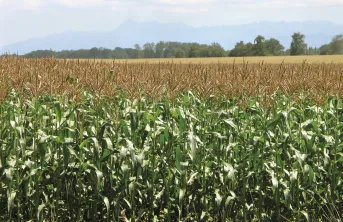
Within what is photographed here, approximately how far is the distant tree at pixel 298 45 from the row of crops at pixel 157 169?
108368 mm

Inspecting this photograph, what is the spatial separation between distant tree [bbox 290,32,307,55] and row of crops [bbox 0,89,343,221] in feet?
356

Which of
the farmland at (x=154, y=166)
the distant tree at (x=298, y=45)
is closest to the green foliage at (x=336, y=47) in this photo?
the distant tree at (x=298, y=45)

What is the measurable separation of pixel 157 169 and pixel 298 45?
11256 centimetres

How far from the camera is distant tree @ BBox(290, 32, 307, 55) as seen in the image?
11114cm

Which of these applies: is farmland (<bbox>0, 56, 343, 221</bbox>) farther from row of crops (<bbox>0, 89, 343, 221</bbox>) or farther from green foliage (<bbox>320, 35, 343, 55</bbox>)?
green foliage (<bbox>320, 35, 343, 55</bbox>)

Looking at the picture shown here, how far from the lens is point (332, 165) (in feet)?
23.2

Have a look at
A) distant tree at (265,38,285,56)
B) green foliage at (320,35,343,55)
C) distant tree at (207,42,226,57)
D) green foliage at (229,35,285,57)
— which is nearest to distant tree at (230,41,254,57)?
green foliage at (229,35,285,57)

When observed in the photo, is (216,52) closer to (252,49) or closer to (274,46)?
(252,49)

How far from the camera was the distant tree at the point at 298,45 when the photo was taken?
11114cm

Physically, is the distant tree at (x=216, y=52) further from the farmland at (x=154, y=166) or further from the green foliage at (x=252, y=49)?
the farmland at (x=154, y=166)

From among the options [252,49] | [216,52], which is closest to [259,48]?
[252,49]

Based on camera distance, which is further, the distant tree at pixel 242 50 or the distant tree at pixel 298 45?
the distant tree at pixel 298 45

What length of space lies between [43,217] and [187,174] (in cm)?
222

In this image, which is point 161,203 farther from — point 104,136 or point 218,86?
point 218,86
